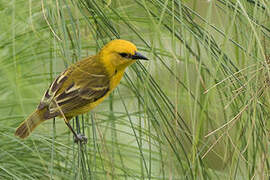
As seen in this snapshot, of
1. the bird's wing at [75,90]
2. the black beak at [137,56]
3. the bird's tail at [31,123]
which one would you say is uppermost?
the black beak at [137,56]

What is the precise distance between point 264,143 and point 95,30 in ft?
1.76

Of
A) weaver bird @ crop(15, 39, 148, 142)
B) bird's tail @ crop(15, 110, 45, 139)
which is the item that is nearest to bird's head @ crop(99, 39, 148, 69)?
weaver bird @ crop(15, 39, 148, 142)

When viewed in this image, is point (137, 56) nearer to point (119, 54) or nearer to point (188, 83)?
point (119, 54)

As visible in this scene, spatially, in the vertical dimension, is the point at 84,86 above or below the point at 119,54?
below

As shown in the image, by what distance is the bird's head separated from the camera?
5.38ft

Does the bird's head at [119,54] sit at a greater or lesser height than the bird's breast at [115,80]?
greater

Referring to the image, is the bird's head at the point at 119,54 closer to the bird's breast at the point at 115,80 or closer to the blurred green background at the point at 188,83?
the bird's breast at the point at 115,80

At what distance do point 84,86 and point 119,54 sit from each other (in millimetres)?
173

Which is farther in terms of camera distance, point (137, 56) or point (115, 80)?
point (115, 80)

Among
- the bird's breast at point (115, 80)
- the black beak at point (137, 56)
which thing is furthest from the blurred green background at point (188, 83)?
the bird's breast at point (115, 80)

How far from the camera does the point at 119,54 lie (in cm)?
173

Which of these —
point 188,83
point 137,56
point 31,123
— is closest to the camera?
point 188,83

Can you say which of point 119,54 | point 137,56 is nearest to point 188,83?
point 137,56

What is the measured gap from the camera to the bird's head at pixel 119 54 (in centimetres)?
164
